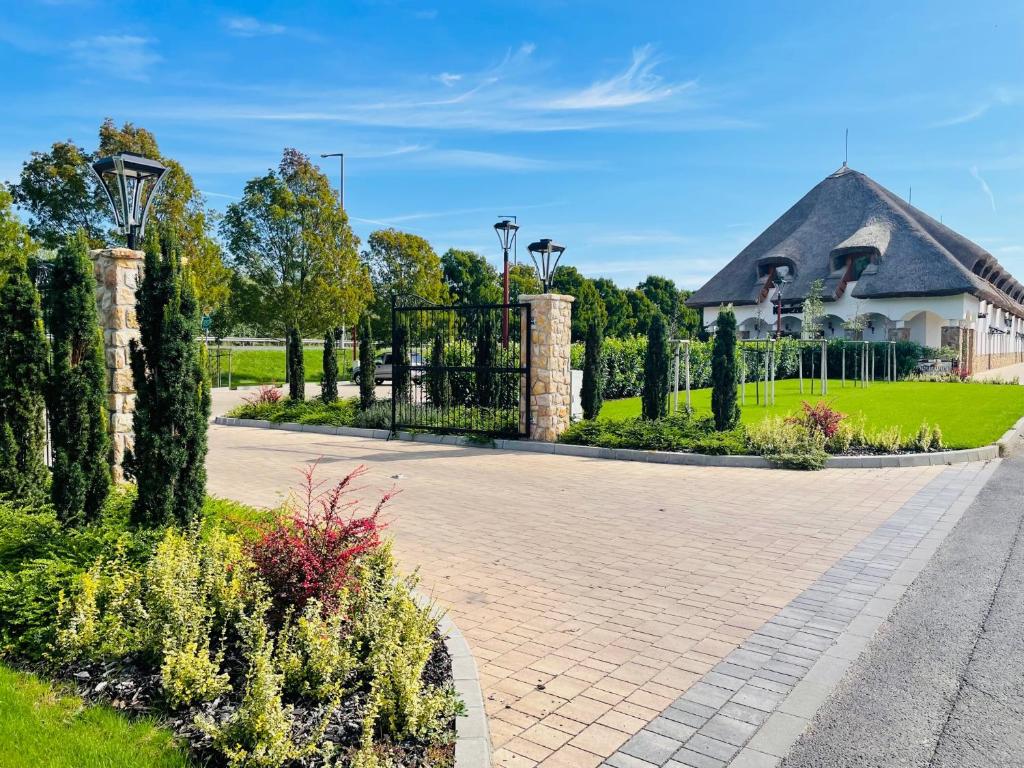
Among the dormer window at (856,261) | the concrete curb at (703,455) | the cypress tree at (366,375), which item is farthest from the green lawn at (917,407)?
the dormer window at (856,261)

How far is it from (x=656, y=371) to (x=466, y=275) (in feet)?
144

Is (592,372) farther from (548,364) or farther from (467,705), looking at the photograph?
(467,705)

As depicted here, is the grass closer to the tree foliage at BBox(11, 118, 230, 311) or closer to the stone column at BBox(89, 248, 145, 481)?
the tree foliage at BBox(11, 118, 230, 311)

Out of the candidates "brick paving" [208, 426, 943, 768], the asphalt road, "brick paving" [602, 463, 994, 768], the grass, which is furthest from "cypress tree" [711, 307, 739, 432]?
the grass

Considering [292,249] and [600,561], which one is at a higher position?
[292,249]

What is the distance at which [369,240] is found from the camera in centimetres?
4419

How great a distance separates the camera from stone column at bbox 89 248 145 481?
7.46m

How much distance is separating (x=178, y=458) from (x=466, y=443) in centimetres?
889

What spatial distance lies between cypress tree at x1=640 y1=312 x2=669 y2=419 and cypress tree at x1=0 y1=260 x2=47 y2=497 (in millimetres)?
10005

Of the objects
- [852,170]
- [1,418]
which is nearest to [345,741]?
[1,418]

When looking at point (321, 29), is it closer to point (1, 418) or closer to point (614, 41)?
point (614, 41)

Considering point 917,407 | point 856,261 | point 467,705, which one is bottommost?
point 467,705

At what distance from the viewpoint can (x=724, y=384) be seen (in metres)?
13.3

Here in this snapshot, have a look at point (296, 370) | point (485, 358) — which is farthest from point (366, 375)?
point (485, 358)
